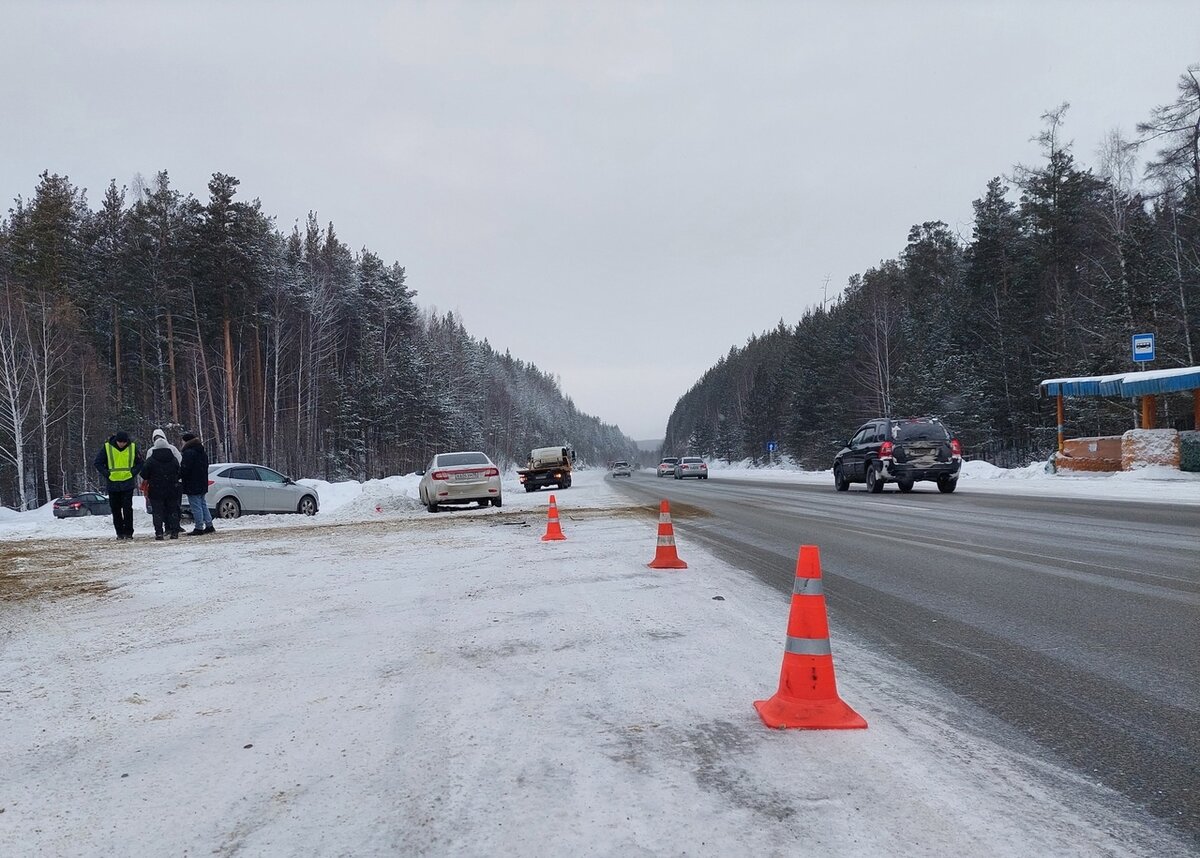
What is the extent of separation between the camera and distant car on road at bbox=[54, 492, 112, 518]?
84.5ft

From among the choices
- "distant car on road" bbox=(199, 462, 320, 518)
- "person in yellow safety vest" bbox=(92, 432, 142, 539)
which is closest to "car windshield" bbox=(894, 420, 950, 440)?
"distant car on road" bbox=(199, 462, 320, 518)

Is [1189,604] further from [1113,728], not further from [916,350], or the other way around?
[916,350]

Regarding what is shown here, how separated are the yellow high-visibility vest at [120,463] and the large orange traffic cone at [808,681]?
41.9 ft

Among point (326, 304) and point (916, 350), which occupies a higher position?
point (326, 304)

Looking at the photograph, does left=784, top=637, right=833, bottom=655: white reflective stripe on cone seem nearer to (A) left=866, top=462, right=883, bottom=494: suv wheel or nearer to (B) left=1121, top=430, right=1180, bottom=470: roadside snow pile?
(A) left=866, top=462, right=883, bottom=494: suv wheel

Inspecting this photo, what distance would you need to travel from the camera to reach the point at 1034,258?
43125 millimetres

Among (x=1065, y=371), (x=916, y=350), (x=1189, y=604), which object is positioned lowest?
(x=1189, y=604)


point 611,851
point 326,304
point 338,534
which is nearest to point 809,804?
point 611,851

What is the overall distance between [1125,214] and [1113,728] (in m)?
41.8

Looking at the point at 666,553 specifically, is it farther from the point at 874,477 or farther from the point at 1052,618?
the point at 874,477

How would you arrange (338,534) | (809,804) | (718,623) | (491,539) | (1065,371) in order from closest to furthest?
(809,804) < (718,623) < (491,539) < (338,534) < (1065,371)

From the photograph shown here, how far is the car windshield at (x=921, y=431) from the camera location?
19177mm

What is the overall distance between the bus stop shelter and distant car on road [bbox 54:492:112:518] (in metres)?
35.5

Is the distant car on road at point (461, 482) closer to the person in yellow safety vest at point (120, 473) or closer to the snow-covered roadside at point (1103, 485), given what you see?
the person in yellow safety vest at point (120, 473)
